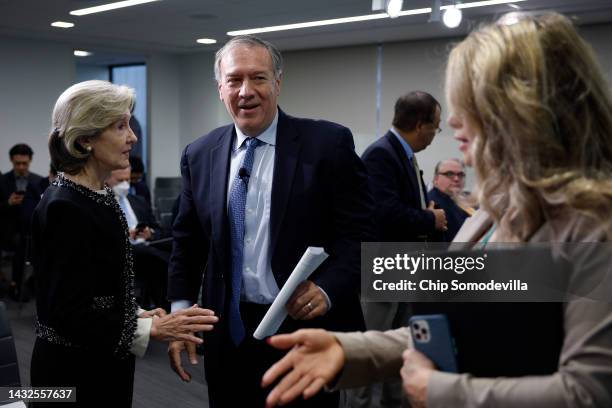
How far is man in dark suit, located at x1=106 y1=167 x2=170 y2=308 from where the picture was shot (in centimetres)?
528

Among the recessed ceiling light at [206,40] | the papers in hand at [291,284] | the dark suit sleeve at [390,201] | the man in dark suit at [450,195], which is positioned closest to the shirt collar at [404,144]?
the dark suit sleeve at [390,201]

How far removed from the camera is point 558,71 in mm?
1000

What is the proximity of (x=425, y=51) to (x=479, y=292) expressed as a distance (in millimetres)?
8818

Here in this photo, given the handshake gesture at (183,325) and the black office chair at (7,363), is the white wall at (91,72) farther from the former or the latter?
the handshake gesture at (183,325)

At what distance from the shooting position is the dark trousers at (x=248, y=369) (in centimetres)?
198

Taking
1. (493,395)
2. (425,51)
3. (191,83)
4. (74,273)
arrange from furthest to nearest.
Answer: (191,83) → (425,51) → (74,273) → (493,395)

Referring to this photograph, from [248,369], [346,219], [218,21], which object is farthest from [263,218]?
[218,21]

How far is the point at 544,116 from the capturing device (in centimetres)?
98

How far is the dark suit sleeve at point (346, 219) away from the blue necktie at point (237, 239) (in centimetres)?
25

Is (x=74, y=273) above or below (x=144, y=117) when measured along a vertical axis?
below

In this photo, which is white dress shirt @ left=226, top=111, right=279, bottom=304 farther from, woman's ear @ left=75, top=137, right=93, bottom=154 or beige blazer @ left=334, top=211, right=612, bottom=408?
beige blazer @ left=334, top=211, right=612, bottom=408

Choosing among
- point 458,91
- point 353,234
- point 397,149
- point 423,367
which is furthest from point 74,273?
point 397,149

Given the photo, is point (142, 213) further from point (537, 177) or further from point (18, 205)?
point (537, 177)

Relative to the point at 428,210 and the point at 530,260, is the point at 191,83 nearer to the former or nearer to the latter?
the point at 428,210
